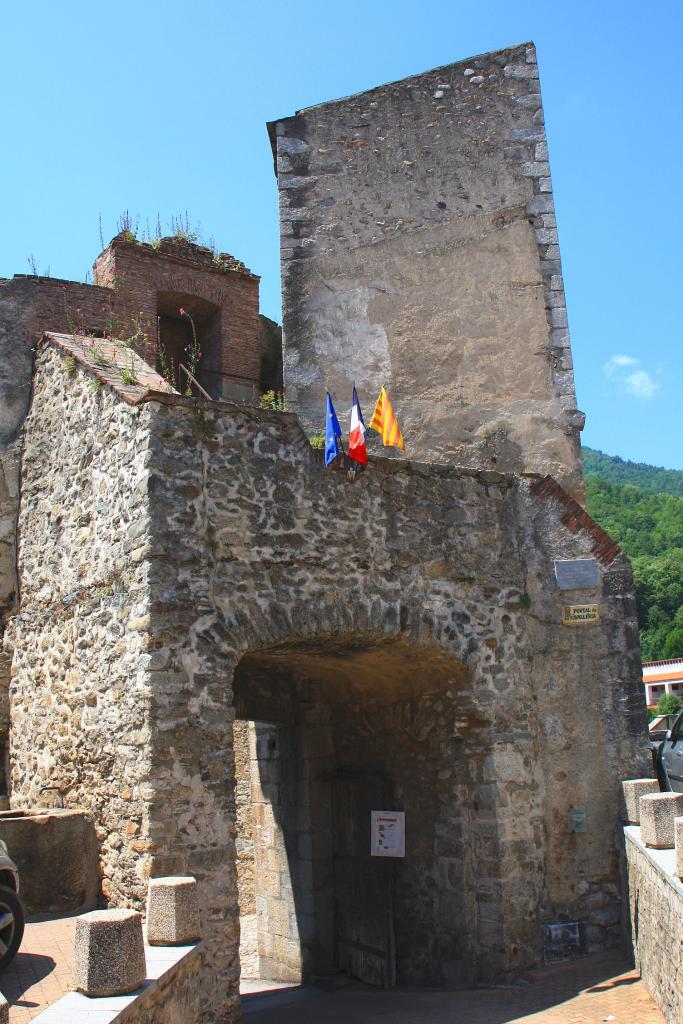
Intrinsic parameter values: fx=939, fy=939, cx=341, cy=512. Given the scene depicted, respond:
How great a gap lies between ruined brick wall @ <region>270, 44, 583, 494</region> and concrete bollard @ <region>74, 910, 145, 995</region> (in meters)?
6.59

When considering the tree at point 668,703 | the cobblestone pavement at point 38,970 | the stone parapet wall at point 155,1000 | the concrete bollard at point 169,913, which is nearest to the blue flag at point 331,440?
the concrete bollard at point 169,913

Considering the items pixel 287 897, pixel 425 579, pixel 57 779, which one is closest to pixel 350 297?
pixel 425 579

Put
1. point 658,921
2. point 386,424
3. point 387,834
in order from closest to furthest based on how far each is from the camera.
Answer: point 658,921
point 386,424
point 387,834

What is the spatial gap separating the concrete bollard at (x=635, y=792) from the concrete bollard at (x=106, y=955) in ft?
17.5

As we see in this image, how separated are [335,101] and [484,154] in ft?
6.32

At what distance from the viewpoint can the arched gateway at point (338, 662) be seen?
716 centimetres

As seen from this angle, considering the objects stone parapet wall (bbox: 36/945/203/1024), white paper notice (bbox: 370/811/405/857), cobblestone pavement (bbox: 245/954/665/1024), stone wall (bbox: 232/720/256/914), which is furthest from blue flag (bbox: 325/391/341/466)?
stone wall (bbox: 232/720/256/914)

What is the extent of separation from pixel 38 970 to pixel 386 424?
5.64 meters

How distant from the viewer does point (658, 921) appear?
22.2 ft

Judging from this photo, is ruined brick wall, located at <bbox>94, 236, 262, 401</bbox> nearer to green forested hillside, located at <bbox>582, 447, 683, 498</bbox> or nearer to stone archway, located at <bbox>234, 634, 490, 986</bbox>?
stone archway, located at <bbox>234, 634, 490, 986</bbox>

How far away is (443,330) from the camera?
35.5 ft

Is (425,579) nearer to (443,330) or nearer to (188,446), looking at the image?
(188,446)

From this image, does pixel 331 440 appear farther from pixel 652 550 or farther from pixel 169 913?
pixel 652 550

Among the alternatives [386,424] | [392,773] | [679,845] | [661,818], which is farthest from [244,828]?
[679,845]
